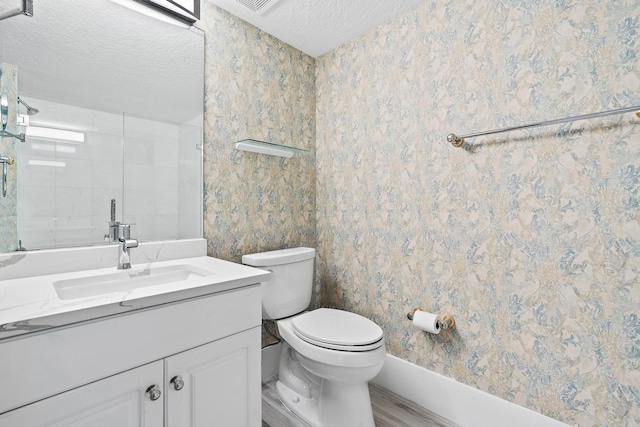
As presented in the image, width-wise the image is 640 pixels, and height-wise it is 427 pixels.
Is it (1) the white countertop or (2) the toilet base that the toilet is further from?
(1) the white countertop

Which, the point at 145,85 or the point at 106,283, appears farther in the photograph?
the point at 145,85

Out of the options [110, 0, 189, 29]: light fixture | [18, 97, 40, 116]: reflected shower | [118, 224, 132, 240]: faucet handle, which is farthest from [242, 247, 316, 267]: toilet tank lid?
[110, 0, 189, 29]: light fixture

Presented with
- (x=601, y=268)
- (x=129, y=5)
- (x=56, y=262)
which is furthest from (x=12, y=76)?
(x=601, y=268)

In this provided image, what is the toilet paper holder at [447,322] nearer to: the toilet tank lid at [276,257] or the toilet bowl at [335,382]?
the toilet bowl at [335,382]

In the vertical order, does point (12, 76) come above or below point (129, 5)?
below

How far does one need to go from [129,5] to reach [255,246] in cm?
131

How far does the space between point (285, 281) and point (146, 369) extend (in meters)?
0.87

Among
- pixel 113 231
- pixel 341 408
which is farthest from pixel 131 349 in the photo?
pixel 341 408

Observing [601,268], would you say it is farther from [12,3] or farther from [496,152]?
[12,3]

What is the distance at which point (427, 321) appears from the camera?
151 centimetres

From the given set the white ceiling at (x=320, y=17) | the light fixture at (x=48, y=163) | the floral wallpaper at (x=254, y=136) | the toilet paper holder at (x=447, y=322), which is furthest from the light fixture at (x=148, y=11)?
the toilet paper holder at (x=447, y=322)

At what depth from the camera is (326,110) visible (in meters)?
2.14

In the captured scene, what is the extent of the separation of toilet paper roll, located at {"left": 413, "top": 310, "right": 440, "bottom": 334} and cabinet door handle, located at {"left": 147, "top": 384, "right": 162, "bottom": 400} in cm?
116

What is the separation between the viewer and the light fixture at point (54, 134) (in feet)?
3.75
